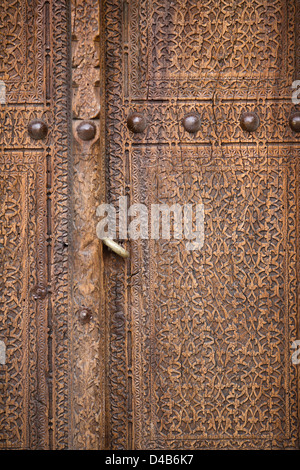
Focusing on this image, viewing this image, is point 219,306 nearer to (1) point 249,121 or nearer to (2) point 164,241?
(2) point 164,241

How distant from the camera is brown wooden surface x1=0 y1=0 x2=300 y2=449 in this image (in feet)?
3.36

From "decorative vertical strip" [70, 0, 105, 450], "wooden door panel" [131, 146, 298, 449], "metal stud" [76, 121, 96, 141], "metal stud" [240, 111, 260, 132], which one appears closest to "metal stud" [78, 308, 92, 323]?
"decorative vertical strip" [70, 0, 105, 450]

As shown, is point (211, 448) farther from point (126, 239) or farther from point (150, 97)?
point (150, 97)

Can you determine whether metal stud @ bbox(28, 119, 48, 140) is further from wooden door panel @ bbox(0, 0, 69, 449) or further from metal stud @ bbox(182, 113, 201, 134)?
metal stud @ bbox(182, 113, 201, 134)

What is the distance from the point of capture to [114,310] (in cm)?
105

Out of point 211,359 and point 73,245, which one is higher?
point 73,245

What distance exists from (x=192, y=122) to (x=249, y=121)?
13 cm

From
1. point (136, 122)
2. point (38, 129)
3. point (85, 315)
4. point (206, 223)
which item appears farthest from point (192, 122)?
point (85, 315)

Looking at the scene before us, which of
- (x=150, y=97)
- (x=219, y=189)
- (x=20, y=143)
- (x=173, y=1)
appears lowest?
(x=219, y=189)

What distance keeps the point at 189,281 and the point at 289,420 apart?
40 centimetres

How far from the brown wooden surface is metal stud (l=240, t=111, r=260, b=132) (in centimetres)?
1

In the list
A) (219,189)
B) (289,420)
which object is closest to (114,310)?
(219,189)

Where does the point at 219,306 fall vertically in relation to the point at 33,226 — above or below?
below

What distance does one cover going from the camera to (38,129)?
102 cm
